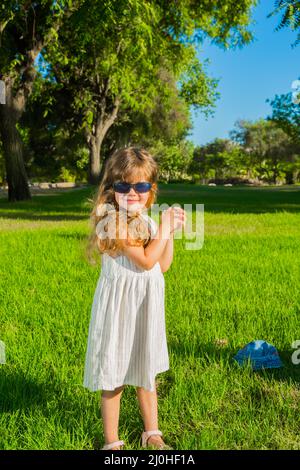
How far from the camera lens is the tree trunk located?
2203 centimetres


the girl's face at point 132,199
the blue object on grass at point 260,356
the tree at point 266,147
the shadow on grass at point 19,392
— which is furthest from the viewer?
the tree at point 266,147

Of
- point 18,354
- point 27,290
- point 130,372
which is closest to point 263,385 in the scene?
point 130,372

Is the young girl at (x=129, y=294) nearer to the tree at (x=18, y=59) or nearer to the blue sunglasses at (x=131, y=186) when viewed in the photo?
the blue sunglasses at (x=131, y=186)

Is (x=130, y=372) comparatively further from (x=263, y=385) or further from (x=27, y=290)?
(x=27, y=290)

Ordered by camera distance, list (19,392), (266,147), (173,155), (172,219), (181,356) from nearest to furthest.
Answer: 1. (172,219)
2. (19,392)
3. (181,356)
4. (173,155)
5. (266,147)

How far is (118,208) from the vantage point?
2932mm

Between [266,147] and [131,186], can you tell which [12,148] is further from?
[266,147]

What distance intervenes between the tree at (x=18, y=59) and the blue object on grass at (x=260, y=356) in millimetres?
18287

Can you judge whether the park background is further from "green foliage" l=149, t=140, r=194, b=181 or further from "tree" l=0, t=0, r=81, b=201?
"green foliage" l=149, t=140, r=194, b=181

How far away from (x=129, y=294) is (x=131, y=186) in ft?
1.74

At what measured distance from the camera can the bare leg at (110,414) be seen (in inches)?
112

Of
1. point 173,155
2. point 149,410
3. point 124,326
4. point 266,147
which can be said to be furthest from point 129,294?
point 266,147

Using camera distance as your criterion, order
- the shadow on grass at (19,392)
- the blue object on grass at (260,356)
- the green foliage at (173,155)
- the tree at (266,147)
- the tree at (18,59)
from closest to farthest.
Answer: the shadow on grass at (19,392), the blue object on grass at (260,356), the tree at (18,59), the green foliage at (173,155), the tree at (266,147)

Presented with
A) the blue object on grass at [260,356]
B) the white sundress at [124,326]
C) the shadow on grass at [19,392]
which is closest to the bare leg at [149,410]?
the white sundress at [124,326]
